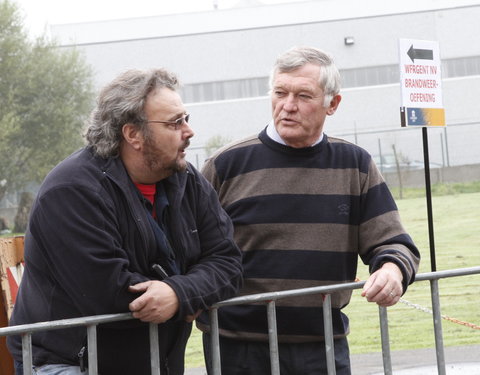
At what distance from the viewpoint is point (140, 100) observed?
240 cm

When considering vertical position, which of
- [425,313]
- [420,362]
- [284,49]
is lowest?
[425,313]

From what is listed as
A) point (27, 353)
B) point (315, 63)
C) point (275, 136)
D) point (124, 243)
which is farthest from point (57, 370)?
point (315, 63)

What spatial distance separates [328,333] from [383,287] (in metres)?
0.29

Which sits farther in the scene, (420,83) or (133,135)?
(420,83)

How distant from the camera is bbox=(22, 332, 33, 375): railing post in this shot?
7.54 ft

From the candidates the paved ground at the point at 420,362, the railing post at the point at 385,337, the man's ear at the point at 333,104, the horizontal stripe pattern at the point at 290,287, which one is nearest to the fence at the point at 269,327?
the railing post at the point at 385,337

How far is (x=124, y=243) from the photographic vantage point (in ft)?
7.77

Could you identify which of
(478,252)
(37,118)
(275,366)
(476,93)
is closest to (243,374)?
(275,366)

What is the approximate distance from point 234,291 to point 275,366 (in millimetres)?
348

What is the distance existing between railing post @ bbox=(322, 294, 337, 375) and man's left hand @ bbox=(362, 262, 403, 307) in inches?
6.9

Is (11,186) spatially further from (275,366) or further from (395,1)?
(275,366)

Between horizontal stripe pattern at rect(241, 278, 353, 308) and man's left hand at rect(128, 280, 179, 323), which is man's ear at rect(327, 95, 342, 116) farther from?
man's left hand at rect(128, 280, 179, 323)

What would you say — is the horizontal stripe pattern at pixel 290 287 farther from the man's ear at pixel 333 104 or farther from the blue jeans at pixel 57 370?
the blue jeans at pixel 57 370

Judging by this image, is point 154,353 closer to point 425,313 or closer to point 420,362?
point 420,362
